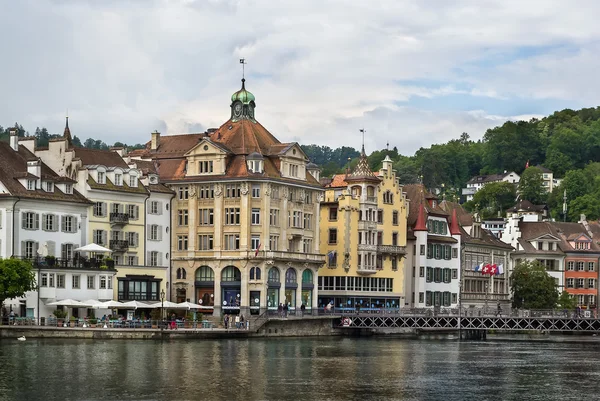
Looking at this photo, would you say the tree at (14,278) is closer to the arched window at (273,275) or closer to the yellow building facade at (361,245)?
the arched window at (273,275)

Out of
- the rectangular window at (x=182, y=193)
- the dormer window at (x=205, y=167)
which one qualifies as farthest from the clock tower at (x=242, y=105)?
the rectangular window at (x=182, y=193)

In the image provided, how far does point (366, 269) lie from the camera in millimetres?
146750

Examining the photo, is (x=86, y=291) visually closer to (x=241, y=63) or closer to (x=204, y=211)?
(x=204, y=211)

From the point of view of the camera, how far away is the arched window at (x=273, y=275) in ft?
443

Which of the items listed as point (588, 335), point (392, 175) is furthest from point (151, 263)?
point (588, 335)

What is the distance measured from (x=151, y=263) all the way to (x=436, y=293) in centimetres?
3774

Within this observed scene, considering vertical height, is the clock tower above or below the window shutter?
above

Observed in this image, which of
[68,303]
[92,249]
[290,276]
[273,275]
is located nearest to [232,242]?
[273,275]

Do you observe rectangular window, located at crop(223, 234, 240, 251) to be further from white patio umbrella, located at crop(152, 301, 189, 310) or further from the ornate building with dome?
white patio umbrella, located at crop(152, 301, 189, 310)

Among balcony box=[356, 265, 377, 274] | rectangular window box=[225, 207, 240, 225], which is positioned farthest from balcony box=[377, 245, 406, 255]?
rectangular window box=[225, 207, 240, 225]

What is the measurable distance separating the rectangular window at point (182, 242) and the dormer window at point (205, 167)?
6195 mm

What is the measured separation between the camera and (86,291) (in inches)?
4717

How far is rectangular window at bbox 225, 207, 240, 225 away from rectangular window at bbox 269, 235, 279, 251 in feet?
11.1

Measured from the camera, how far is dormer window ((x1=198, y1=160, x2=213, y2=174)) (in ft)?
446
